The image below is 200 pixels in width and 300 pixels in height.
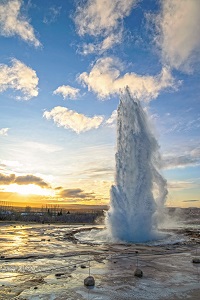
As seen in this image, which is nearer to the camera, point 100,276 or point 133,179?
point 100,276

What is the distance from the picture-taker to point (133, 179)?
29.7m

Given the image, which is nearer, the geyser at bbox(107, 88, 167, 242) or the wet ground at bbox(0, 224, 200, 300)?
the wet ground at bbox(0, 224, 200, 300)

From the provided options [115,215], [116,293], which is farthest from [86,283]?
[115,215]

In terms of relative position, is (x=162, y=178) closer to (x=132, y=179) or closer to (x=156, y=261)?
(x=132, y=179)

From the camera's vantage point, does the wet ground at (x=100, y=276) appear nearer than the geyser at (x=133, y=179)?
Yes

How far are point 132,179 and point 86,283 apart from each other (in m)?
19.3

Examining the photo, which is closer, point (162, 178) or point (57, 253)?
point (57, 253)

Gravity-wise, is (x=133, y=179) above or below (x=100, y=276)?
above

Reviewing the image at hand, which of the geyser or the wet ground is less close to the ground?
the geyser

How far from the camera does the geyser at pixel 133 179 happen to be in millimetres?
28094

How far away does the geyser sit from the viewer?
92.2ft

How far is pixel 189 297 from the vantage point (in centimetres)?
968

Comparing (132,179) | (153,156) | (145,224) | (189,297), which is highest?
(153,156)

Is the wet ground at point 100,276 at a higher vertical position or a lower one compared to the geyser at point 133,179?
lower
